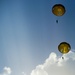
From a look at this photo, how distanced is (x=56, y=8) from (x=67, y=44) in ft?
15.9

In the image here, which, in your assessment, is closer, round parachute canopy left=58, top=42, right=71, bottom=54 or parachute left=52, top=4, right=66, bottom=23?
parachute left=52, top=4, right=66, bottom=23

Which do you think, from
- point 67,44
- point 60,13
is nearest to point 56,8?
point 60,13

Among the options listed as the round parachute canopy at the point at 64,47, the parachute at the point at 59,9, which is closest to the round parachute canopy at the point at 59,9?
the parachute at the point at 59,9

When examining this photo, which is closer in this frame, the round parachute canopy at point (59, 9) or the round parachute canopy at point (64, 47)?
the round parachute canopy at point (59, 9)

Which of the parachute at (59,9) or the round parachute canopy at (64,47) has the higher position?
the parachute at (59,9)

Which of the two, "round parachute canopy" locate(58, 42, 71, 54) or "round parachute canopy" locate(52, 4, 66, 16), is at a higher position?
"round parachute canopy" locate(52, 4, 66, 16)

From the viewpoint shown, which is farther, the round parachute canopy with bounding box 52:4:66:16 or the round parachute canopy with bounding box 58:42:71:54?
the round parachute canopy with bounding box 58:42:71:54

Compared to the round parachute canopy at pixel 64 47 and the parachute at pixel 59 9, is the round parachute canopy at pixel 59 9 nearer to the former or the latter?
the parachute at pixel 59 9

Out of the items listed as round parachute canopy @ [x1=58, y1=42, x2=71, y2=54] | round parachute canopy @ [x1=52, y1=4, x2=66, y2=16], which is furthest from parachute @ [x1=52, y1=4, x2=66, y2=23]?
round parachute canopy @ [x1=58, y1=42, x2=71, y2=54]

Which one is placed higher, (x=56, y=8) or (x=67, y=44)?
(x=56, y=8)

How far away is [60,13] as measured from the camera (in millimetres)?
21234

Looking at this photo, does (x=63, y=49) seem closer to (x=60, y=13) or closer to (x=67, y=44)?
(x=67, y=44)

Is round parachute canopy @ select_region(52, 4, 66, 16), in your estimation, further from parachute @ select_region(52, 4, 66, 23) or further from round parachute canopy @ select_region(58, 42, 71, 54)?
round parachute canopy @ select_region(58, 42, 71, 54)

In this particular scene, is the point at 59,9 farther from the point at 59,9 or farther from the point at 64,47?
the point at 64,47
